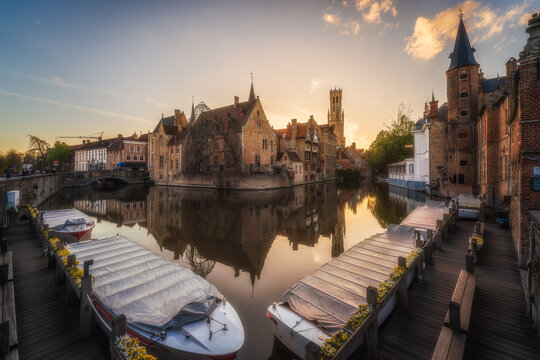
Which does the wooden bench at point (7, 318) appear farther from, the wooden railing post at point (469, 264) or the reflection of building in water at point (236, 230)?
the wooden railing post at point (469, 264)

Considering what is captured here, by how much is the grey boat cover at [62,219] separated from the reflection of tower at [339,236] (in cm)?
1335

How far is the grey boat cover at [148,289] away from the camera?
4.57 meters

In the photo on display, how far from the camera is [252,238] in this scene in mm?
13148

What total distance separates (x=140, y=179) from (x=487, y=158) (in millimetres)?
58545

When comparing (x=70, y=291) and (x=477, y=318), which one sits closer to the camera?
(x=477, y=318)

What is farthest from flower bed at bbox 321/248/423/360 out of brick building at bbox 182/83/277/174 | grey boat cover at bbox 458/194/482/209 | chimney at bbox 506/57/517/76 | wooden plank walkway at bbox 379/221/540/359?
brick building at bbox 182/83/277/174

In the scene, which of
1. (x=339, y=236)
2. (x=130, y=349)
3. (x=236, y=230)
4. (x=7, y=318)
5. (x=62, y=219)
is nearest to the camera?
(x=130, y=349)

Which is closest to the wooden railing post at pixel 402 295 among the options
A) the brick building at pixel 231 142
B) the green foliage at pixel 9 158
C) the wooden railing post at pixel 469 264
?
the wooden railing post at pixel 469 264

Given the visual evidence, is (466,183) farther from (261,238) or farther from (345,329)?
(345,329)

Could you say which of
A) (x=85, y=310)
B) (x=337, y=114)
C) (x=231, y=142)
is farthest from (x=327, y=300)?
(x=337, y=114)

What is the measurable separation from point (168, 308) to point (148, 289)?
105 cm

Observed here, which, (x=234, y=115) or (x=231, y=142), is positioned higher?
(x=234, y=115)

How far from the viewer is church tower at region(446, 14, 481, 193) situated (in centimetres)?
2558

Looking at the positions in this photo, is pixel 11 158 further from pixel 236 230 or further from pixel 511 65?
pixel 511 65
